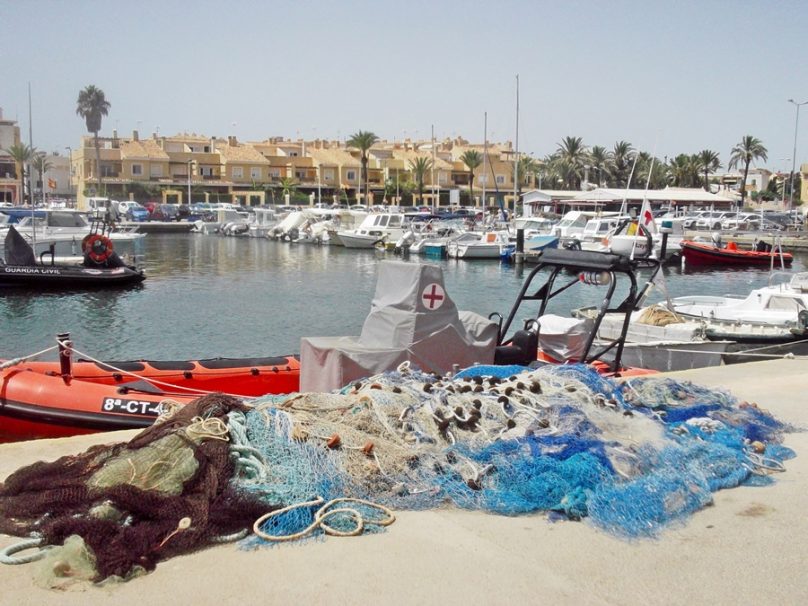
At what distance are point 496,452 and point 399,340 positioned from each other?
2255 millimetres

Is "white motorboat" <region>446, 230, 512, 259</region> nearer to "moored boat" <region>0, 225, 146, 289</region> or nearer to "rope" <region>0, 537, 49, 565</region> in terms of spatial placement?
"moored boat" <region>0, 225, 146, 289</region>

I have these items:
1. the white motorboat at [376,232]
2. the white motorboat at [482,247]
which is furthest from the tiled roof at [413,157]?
the white motorboat at [482,247]

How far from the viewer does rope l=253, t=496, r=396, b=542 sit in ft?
14.1

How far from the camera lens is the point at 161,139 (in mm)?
92312

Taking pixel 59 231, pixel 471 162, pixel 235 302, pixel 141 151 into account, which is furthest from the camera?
pixel 471 162

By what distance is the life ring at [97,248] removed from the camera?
94.8ft

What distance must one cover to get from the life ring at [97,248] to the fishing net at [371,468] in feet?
83.0

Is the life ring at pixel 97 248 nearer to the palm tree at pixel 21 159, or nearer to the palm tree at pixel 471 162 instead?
the palm tree at pixel 471 162

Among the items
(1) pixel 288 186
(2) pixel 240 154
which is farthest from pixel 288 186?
(2) pixel 240 154

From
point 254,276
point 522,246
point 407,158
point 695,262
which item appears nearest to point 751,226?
point 695,262

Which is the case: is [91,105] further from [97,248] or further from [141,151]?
[97,248]

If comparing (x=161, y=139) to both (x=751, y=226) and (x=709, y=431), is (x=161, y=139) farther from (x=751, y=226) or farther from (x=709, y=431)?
(x=709, y=431)

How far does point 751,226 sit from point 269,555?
59903 mm

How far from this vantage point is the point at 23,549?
4.12 metres
